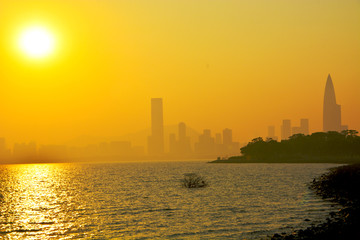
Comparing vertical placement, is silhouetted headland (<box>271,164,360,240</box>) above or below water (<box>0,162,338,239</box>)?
above

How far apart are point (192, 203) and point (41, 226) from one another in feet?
71.1

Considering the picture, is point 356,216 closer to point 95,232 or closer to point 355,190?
point 95,232

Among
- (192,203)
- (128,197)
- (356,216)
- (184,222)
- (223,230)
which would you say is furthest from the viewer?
(128,197)

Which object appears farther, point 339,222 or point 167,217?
point 167,217

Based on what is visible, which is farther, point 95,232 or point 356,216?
point 95,232

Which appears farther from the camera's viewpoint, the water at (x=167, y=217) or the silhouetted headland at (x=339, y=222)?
the water at (x=167, y=217)

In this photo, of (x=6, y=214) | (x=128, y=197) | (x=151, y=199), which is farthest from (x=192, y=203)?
(x=6, y=214)

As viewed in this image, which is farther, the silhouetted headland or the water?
the water

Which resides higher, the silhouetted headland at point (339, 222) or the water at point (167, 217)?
the silhouetted headland at point (339, 222)

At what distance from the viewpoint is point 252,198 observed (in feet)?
198

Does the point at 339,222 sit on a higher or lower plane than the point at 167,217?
higher

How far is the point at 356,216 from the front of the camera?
1326 inches

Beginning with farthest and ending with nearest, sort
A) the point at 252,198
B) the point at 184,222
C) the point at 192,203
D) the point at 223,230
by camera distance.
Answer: the point at 252,198 → the point at 192,203 → the point at 184,222 → the point at 223,230

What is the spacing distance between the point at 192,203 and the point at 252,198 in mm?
10269
